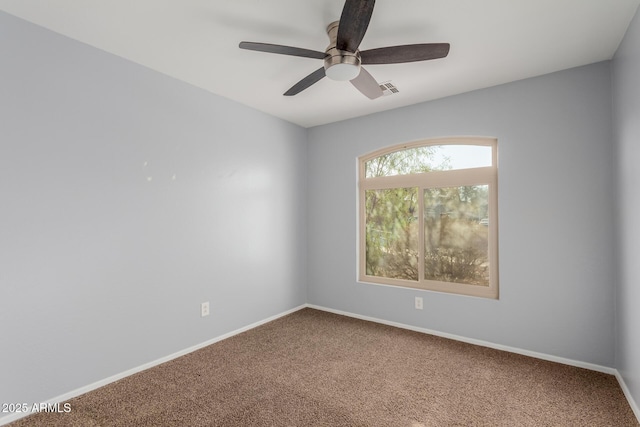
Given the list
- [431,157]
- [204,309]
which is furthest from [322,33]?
[204,309]

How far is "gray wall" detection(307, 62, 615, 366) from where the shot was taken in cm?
252

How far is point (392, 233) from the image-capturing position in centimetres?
373

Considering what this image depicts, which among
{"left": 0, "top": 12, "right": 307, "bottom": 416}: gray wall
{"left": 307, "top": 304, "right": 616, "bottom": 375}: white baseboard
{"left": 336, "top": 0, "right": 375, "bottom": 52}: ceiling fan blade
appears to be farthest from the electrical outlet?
Result: {"left": 336, "top": 0, "right": 375, "bottom": 52}: ceiling fan blade

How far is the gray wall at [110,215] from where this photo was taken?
6.38ft

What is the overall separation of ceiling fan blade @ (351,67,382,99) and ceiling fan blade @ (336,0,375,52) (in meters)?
0.32

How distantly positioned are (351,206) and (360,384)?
6.92 ft

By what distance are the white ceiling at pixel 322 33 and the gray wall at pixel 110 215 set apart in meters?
0.28

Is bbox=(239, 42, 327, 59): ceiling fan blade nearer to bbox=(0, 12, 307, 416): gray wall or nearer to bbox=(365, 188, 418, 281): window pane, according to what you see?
bbox=(0, 12, 307, 416): gray wall

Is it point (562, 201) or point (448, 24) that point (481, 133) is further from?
point (448, 24)

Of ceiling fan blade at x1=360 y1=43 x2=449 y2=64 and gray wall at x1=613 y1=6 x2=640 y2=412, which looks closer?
ceiling fan blade at x1=360 y1=43 x2=449 y2=64

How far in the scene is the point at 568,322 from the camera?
2.62 metres

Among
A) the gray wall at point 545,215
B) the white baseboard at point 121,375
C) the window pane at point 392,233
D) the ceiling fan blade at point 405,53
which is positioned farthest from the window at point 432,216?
the white baseboard at point 121,375

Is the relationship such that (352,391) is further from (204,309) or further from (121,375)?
(121,375)

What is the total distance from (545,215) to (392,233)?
4.92ft
